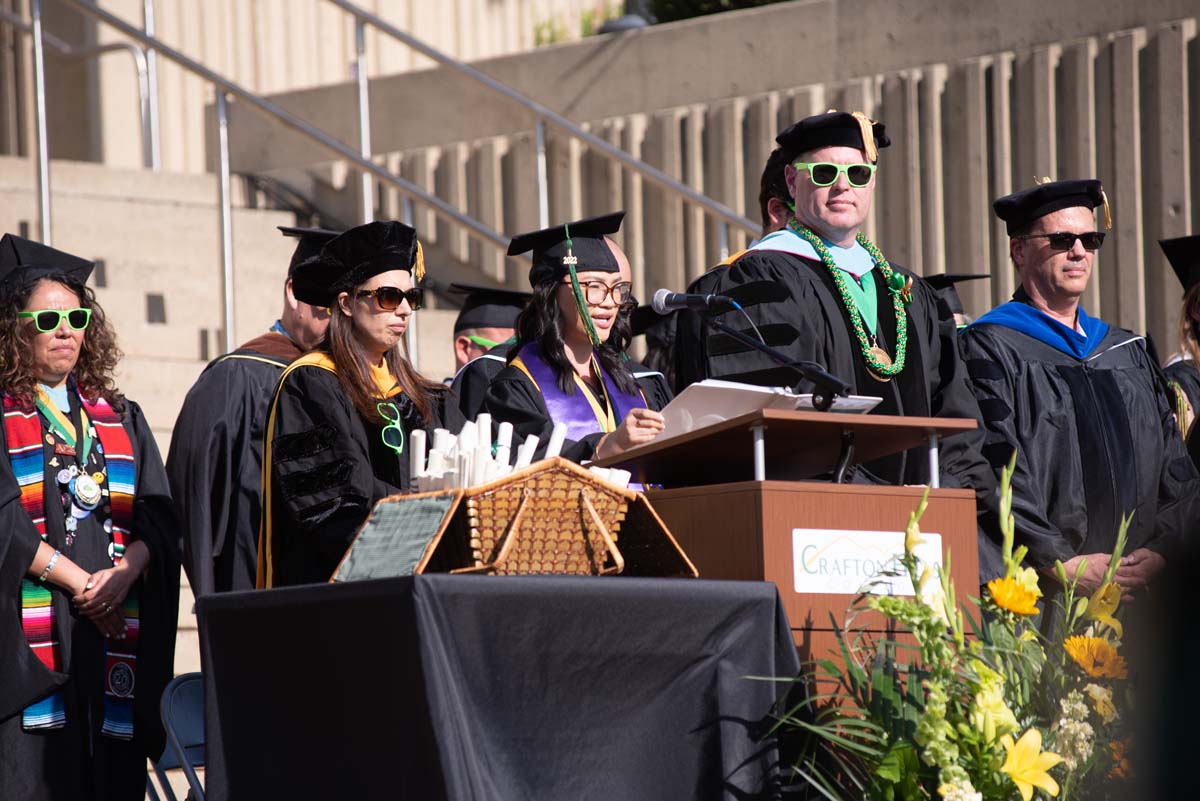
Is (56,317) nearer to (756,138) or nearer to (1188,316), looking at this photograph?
(1188,316)

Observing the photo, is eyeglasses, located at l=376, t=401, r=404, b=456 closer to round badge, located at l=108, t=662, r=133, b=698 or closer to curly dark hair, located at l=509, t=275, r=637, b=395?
curly dark hair, located at l=509, t=275, r=637, b=395

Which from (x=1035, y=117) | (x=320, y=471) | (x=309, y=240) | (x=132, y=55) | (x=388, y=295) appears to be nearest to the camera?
(x=320, y=471)

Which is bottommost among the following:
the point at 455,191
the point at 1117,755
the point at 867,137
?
the point at 1117,755

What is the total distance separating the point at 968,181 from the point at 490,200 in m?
2.78

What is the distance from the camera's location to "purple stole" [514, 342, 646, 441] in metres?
4.18

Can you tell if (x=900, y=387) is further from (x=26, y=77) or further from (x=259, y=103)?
(x=26, y=77)

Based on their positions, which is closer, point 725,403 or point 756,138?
point 725,403

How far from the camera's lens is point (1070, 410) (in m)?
4.57

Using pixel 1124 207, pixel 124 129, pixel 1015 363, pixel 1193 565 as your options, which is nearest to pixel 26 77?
pixel 124 129

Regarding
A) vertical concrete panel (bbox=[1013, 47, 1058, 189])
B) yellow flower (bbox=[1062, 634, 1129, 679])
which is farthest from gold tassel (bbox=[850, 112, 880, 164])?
vertical concrete panel (bbox=[1013, 47, 1058, 189])

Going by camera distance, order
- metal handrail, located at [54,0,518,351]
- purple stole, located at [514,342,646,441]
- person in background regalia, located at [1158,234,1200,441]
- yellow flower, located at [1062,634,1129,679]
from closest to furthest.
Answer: yellow flower, located at [1062,634,1129,679]
purple stole, located at [514,342,646,441]
person in background regalia, located at [1158,234,1200,441]
metal handrail, located at [54,0,518,351]

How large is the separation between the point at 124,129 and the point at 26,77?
0.93 m

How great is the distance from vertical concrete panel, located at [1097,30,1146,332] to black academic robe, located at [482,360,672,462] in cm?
438

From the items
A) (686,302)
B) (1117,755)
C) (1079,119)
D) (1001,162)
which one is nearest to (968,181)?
(1001,162)
